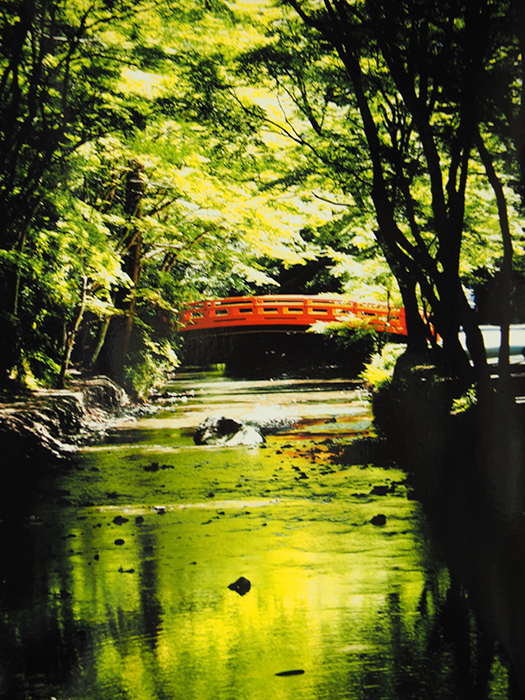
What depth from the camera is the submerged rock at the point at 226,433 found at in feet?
15.5

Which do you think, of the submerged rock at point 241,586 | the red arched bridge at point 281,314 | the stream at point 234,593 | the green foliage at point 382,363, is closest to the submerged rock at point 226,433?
the stream at point 234,593

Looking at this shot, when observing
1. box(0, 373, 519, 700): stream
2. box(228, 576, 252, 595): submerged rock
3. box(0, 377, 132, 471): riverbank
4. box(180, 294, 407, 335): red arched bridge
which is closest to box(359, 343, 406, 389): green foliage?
box(180, 294, 407, 335): red arched bridge

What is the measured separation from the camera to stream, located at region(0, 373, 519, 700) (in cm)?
160

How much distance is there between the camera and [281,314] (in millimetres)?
6938

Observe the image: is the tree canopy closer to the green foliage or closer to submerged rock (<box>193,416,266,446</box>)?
the green foliage

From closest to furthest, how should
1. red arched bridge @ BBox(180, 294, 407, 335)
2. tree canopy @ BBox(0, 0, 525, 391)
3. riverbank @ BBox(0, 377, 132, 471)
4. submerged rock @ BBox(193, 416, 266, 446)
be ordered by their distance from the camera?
tree canopy @ BBox(0, 0, 525, 391)
riverbank @ BBox(0, 377, 132, 471)
submerged rock @ BBox(193, 416, 266, 446)
red arched bridge @ BBox(180, 294, 407, 335)

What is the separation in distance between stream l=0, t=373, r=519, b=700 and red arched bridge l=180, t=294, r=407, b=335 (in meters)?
2.83

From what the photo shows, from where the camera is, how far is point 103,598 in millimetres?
2061

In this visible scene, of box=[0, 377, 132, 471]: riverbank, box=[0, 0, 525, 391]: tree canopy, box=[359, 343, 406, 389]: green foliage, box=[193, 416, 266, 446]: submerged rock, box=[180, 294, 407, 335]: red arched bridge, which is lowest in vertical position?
box=[193, 416, 266, 446]: submerged rock

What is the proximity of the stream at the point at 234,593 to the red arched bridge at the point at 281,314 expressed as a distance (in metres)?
2.83

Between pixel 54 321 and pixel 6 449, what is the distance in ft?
7.66

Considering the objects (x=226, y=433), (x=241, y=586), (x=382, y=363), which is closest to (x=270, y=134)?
(x=226, y=433)

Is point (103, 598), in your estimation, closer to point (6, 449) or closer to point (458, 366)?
point (6, 449)

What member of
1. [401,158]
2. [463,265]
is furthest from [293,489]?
[401,158]
